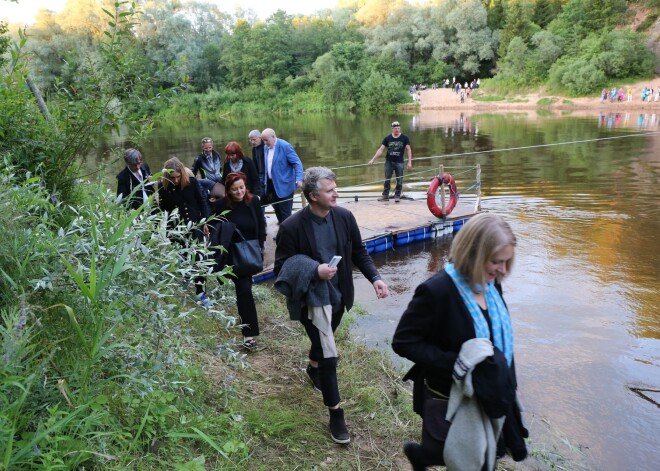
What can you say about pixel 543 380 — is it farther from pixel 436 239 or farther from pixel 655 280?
pixel 436 239

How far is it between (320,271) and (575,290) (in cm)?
513

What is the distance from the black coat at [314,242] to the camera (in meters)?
3.26

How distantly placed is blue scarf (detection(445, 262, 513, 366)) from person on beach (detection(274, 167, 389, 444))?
3.54ft

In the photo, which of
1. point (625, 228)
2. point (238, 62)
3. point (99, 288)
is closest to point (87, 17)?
point (238, 62)

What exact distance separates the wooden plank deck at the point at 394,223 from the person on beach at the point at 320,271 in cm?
408

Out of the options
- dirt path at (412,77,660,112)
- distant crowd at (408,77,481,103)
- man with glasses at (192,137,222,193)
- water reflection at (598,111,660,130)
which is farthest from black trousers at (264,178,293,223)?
distant crowd at (408,77,481,103)

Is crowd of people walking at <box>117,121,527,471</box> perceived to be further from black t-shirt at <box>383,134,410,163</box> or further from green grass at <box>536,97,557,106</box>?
green grass at <box>536,97,557,106</box>

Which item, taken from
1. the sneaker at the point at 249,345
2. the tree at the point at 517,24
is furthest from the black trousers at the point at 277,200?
the tree at the point at 517,24

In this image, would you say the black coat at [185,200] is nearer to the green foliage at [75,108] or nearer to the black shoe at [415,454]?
the green foliage at [75,108]

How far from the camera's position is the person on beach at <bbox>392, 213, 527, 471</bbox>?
2041mm

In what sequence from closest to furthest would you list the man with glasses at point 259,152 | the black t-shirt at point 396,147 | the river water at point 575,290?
the river water at point 575,290 < the man with glasses at point 259,152 < the black t-shirt at point 396,147

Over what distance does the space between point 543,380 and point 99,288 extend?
4116mm

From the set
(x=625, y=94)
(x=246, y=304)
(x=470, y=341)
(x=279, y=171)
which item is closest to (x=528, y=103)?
(x=625, y=94)

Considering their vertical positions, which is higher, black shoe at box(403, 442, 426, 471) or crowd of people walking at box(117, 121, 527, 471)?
crowd of people walking at box(117, 121, 527, 471)
